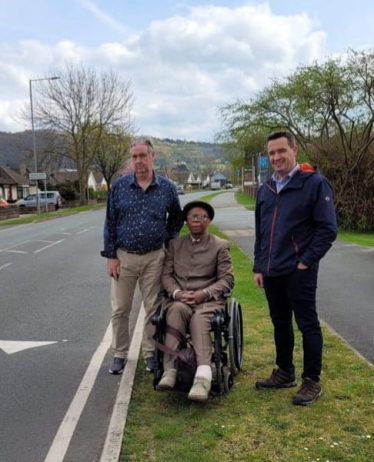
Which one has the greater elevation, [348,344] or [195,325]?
[195,325]

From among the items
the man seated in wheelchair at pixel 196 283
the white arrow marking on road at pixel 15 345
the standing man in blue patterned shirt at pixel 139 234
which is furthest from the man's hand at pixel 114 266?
the white arrow marking on road at pixel 15 345

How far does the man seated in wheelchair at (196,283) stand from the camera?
4.07 metres

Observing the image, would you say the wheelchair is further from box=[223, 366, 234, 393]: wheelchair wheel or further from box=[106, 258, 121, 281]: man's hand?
box=[106, 258, 121, 281]: man's hand

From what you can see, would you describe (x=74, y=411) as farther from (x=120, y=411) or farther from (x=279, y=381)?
(x=279, y=381)

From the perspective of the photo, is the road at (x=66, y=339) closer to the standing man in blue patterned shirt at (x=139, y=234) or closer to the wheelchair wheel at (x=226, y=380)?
the standing man in blue patterned shirt at (x=139, y=234)

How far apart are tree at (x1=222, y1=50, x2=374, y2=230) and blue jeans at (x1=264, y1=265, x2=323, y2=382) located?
17328mm

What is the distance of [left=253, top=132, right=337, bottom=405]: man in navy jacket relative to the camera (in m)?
3.84

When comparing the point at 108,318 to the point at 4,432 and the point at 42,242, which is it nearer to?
the point at 4,432

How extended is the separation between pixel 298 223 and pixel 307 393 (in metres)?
1.26

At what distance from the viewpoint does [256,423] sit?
143 inches

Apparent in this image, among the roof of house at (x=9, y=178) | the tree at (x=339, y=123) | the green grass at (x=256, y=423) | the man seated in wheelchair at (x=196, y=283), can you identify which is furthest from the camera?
the roof of house at (x=9, y=178)

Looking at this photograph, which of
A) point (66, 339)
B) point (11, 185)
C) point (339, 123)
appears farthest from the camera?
point (11, 185)

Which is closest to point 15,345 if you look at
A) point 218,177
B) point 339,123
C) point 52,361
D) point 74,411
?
point 52,361

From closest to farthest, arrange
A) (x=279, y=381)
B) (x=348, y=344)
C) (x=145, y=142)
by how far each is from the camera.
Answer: (x=279, y=381) < (x=145, y=142) < (x=348, y=344)
